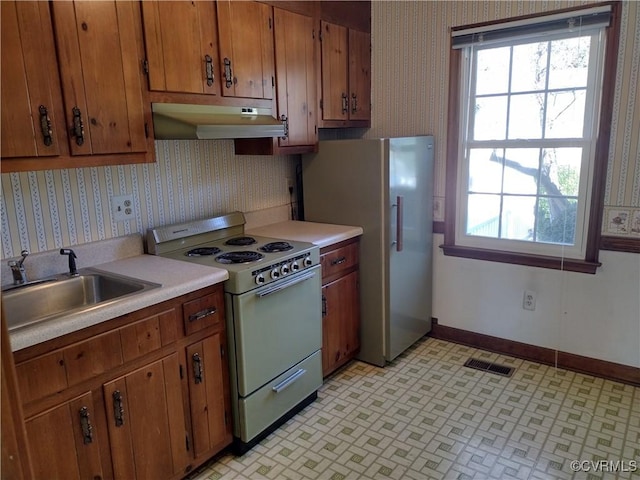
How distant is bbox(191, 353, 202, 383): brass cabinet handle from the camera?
79.1 inches

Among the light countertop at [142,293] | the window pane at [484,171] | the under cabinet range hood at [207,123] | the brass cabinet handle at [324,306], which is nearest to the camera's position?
the light countertop at [142,293]

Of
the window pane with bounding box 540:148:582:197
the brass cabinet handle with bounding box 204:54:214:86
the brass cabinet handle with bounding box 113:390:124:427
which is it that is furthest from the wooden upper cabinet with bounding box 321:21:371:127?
the brass cabinet handle with bounding box 113:390:124:427

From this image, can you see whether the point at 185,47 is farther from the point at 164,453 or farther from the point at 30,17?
the point at 164,453

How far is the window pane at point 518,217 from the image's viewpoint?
3.00 m

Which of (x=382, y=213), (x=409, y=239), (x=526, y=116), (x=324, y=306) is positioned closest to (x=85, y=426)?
(x=324, y=306)

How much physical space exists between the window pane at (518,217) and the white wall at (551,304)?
0.71ft

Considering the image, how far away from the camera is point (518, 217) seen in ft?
10.0

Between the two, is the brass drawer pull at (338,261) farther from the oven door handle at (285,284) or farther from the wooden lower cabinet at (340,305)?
the oven door handle at (285,284)

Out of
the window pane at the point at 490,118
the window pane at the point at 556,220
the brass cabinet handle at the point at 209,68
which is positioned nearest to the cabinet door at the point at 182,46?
the brass cabinet handle at the point at 209,68

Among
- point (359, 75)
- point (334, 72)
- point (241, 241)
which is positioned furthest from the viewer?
point (359, 75)

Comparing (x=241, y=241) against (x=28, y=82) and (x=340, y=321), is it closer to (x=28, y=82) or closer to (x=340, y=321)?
(x=340, y=321)

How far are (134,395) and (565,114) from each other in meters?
2.78

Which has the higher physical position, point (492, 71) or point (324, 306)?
A: point (492, 71)

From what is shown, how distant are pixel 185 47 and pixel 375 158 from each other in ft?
4.05
